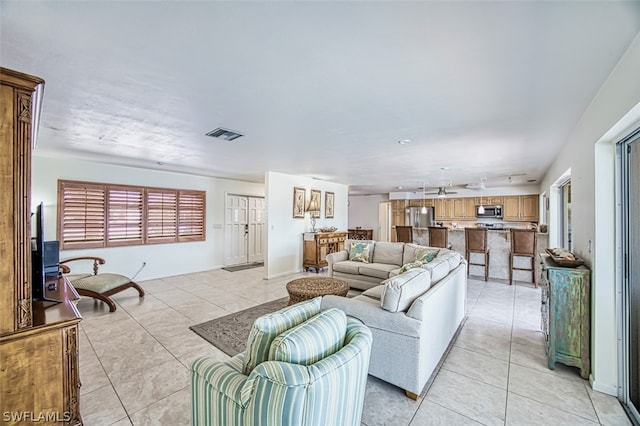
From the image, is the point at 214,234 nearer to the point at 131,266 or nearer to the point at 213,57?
the point at 131,266

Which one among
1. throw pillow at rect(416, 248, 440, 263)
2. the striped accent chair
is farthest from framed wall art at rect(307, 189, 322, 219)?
the striped accent chair

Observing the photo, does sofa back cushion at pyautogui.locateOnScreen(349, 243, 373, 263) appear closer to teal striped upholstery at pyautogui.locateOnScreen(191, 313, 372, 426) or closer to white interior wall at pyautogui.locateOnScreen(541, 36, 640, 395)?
white interior wall at pyautogui.locateOnScreen(541, 36, 640, 395)

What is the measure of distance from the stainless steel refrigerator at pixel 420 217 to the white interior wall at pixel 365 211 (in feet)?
4.85

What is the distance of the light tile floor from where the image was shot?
74.4 inches

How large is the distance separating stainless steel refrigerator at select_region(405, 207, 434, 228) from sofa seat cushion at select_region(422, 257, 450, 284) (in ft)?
21.9

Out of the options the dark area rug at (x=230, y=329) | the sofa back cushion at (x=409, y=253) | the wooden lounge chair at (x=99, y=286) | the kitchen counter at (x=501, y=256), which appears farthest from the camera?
the kitchen counter at (x=501, y=256)

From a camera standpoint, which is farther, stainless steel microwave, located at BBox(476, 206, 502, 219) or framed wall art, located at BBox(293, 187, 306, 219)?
stainless steel microwave, located at BBox(476, 206, 502, 219)

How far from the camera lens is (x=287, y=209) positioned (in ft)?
→ 21.1

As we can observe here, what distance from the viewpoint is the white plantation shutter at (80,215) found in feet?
15.7

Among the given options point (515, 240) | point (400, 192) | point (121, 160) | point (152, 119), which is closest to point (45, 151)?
point (121, 160)

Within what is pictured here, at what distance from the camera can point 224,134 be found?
3295 millimetres

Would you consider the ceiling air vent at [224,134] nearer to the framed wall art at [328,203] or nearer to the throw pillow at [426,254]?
the throw pillow at [426,254]

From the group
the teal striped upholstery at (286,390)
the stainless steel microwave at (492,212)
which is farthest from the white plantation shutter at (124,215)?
the stainless steel microwave at (492,212)

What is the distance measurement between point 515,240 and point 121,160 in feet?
25.0
